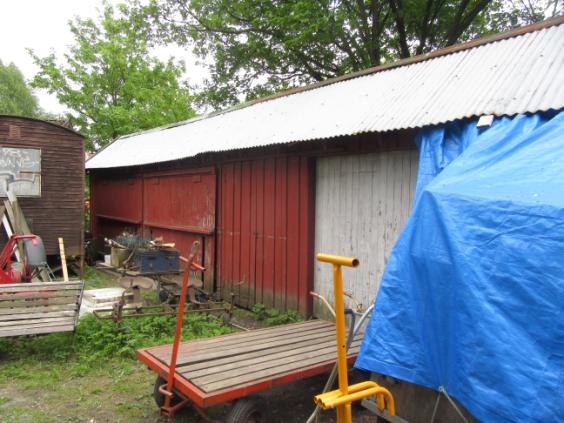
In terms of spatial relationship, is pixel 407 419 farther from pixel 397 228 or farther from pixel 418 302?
pixel 397 228

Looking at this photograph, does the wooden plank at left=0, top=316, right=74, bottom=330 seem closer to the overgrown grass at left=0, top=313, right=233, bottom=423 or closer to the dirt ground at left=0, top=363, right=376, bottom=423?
the overgrown grass at left=0, top=313, right=233, bottom=423

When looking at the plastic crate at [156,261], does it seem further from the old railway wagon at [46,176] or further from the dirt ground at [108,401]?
the old railway wagon at [46,176]

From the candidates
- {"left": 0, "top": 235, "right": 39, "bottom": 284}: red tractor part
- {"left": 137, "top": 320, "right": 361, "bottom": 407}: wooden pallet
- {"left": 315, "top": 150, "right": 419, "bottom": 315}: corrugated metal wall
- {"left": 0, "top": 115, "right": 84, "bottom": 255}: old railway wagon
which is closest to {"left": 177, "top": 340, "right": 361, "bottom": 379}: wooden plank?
{"left": 137, "top": 320, "right": 361, "bottom": 407}: wooden pallet

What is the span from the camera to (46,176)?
34.9 feet

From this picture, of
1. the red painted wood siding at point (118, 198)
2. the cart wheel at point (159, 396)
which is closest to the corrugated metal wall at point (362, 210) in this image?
the cart wheel at point (159, 396)

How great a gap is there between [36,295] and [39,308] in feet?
0.56

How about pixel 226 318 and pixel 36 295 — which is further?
pixel 226 318

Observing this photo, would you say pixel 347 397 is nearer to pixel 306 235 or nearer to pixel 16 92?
pixel 306 235

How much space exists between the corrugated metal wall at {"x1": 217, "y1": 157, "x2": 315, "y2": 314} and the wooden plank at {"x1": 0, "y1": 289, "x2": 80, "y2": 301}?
3.02 meters

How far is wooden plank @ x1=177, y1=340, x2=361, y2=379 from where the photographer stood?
3.84m

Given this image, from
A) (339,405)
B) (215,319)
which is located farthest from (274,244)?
(339,405)

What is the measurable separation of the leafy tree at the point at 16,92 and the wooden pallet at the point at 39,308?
3905 centimetres

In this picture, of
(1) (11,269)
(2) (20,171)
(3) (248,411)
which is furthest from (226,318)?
(2) (20,171)

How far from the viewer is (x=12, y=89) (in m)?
39.6
